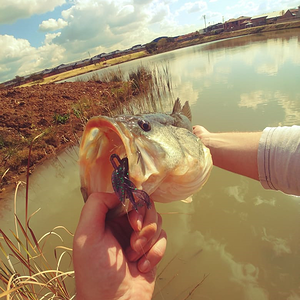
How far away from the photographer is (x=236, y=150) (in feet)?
6.98

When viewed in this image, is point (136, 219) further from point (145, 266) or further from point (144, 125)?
point (144, 125)

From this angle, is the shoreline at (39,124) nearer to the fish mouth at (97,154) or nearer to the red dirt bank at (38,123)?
the red dirt bank at (38,123)

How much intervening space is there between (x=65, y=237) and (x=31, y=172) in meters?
3.38

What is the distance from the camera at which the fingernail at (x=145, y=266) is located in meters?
1.25

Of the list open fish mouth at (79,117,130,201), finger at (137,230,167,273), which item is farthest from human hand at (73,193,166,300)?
open fish mouth at (79,117,130,201)

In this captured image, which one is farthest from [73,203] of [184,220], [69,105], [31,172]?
[69,105]

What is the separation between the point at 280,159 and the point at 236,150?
1.63 feet

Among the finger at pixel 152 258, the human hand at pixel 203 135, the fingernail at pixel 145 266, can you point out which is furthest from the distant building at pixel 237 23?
the fingernail at pixel 145 266

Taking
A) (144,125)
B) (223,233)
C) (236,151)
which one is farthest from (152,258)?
(223,233)

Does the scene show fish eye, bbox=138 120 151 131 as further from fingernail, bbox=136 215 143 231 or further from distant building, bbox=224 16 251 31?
distant building, bbox=224 16 251 31

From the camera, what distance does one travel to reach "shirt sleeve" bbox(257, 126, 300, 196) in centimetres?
160

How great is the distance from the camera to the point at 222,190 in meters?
3.75

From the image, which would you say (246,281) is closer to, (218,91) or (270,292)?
(270,292)

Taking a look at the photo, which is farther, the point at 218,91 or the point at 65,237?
the point at 218,91
